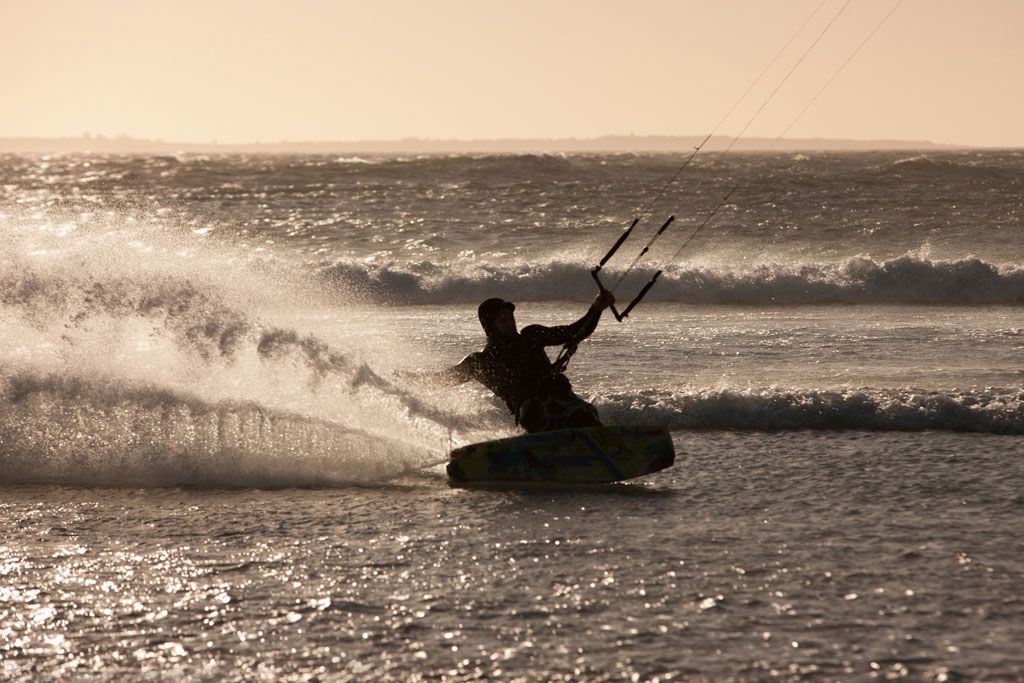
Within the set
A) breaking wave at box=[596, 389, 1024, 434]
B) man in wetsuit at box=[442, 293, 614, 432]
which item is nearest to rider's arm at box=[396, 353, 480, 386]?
man in wetsuit at box=[442, 293, 614, 432]

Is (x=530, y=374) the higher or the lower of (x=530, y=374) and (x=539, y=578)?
the higher

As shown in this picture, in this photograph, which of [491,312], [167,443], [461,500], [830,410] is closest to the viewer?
[461,500]

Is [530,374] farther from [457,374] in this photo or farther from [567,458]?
[567,458]

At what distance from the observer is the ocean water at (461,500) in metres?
5.82

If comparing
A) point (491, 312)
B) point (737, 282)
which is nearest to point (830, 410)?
point (491, 312)

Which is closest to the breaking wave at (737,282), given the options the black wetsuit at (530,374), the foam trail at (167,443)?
the foam trail at (167,443)

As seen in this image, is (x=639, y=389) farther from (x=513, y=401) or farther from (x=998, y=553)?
(x=998, y=553)

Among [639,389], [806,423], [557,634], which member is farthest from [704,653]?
[639,389]

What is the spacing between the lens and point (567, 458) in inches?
368

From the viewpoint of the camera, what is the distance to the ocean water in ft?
19.1

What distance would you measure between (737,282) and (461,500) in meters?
17.2

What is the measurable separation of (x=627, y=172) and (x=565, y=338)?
3899cm

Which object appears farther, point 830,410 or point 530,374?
point 830,410

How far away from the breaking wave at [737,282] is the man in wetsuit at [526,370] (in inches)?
581
